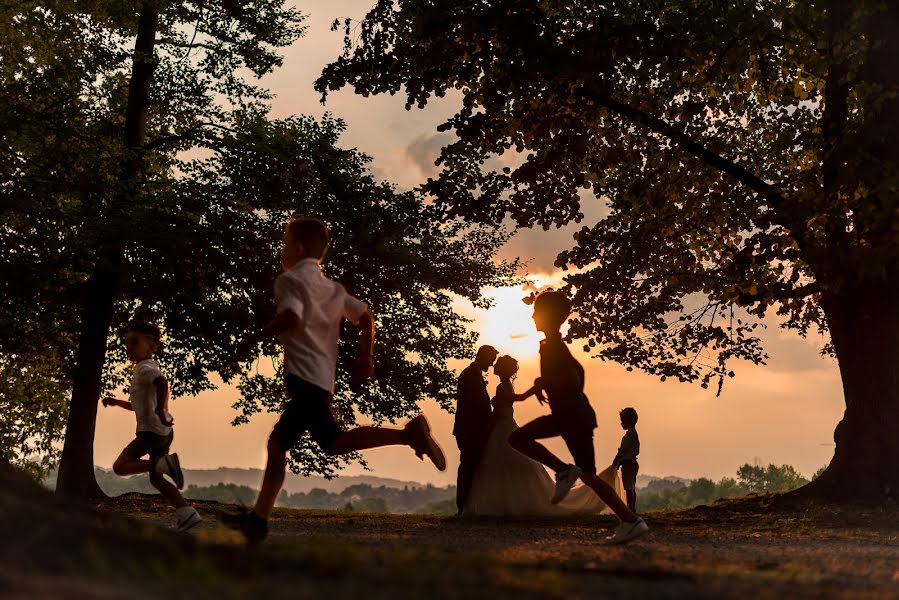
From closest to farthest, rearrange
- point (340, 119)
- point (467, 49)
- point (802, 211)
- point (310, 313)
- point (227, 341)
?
point (310, 313)
point (802, 211)
point (467, 49)
point (227, 341)
point (340, 119)

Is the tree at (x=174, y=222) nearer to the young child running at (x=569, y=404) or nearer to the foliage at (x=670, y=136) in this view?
the foliage at (x=670, y=136)

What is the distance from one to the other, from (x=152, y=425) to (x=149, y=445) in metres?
0.25

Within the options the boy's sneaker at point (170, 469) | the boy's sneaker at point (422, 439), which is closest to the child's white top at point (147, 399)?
the boy's sneaker at point (170, 469)

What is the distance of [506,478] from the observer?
16109 millimetres

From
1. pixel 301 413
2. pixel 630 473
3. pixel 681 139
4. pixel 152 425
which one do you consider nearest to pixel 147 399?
pixel 152 425

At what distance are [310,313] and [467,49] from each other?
10766 mm

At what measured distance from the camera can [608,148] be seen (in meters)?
20.0

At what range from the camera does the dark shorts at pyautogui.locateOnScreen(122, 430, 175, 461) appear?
10.3m

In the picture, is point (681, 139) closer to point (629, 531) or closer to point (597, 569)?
point (629, 531)

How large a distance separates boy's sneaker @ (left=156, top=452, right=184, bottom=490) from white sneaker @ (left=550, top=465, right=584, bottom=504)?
12.3 ft

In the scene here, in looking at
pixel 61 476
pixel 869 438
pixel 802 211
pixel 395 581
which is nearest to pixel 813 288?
pixel 869 438

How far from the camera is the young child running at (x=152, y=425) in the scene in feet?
33.4

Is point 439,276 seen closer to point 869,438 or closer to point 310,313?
point 869,438

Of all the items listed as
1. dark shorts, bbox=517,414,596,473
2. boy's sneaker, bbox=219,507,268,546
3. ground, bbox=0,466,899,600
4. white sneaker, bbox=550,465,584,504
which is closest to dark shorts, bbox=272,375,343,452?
boy's sneaker, bbox=219,507,268,546
